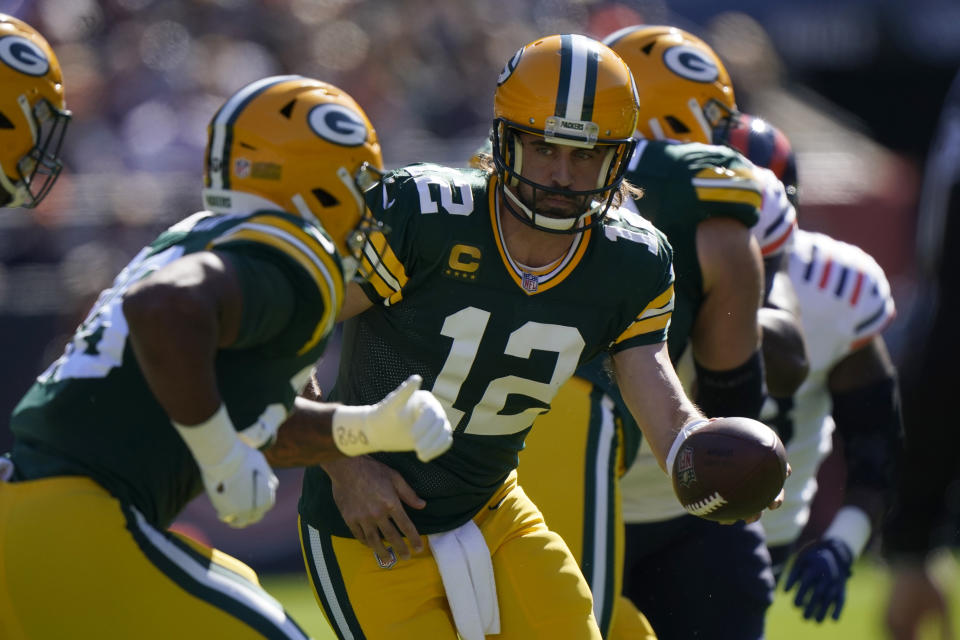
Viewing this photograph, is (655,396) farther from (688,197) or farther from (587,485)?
(688,197)

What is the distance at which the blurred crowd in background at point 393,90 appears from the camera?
7.88 metres

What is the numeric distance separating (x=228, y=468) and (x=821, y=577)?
2587 mm

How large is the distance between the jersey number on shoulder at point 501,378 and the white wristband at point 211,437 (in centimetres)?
86

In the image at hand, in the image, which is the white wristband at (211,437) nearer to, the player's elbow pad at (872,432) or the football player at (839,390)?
the football player at (839,390)

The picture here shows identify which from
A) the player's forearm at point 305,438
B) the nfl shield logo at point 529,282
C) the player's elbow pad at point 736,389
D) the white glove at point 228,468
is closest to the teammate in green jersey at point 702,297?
the player's elbow pad at point 736,389

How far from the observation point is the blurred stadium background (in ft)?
25.4

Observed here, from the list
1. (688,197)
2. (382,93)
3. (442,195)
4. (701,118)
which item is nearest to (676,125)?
(701,118)

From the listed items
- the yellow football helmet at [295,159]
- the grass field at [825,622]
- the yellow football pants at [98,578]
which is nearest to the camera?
the yellow football pants at [98,578]

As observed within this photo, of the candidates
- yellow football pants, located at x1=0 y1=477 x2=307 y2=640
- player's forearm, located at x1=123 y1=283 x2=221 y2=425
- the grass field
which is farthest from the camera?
the grass field

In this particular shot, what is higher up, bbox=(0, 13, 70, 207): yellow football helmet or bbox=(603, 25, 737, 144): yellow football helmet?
bbox=(0, 13, 70, 207): yellow football helmet

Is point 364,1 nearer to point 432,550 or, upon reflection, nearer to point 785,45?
point 785,45

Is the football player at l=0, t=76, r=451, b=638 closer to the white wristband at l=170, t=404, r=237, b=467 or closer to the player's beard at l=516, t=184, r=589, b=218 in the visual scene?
the white wristband at l=170, t=404, r=237, b=467

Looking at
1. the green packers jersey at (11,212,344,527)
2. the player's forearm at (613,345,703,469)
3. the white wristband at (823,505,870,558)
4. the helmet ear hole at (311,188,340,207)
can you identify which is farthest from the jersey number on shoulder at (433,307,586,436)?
the white wristband at (823,505,870,558)

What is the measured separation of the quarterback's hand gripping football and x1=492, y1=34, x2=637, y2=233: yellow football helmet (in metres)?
1.72
